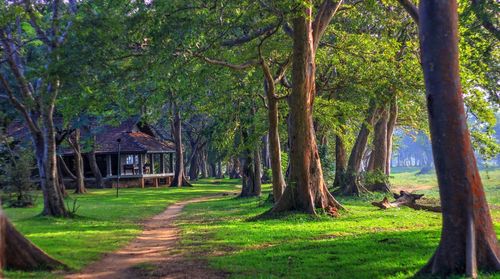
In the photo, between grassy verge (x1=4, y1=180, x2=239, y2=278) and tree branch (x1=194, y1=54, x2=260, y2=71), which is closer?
grassy verge (x1=4, y1=180, x2=239, y2=278)

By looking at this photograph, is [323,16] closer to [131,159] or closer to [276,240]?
[276,240]

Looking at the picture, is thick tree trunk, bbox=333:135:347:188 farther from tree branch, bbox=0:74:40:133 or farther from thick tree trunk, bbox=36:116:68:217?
tree branch, bbox=0:74:40:133

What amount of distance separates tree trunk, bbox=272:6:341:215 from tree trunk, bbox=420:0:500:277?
947 cm

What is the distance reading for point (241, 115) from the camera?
1066 inches

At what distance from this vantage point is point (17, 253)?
9.41m

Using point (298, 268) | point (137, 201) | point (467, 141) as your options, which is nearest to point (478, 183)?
point (467, 141)

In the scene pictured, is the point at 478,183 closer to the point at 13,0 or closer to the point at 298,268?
the point at 298,268

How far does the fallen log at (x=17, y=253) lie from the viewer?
917cm

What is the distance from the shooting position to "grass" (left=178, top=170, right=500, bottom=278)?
9.30 meters

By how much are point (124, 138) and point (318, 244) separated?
36.3m

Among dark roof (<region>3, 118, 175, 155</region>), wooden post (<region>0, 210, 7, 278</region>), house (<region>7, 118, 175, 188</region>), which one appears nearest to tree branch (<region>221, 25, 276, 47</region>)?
wooden post (<region>0, 210, 7, 278</region>)

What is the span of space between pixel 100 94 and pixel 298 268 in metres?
7.93

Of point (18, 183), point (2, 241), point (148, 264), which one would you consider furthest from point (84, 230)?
point (18, 183)

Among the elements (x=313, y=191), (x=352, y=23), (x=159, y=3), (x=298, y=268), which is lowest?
(x=298, y=268)
